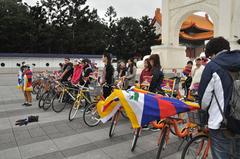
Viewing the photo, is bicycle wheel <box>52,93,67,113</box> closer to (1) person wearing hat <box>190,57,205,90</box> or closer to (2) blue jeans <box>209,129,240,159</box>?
(1) person wearing hat <box>190,57,205,90</box>

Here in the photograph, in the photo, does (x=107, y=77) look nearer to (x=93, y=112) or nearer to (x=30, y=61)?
(x=93, y=112)

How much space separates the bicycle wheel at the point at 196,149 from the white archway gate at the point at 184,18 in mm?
14594

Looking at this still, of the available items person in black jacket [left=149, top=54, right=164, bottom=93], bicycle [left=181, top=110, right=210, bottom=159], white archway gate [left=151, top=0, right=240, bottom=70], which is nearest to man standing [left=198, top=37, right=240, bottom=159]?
bicycle [left=181, top=110, right=210, bottom=159]

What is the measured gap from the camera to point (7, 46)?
29.1m

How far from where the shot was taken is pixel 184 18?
20906mm

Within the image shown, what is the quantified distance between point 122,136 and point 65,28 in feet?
99.3

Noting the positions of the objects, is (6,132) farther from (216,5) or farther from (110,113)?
(216,5)

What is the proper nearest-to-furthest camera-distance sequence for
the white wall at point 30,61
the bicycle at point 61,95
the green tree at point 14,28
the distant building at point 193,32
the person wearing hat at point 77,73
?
the bicycle at point 61,95 < the person wearing hat at point 77,73 < the white wall at point 30,61 < the green tree at point 14,28 < the distant building at point 193,32

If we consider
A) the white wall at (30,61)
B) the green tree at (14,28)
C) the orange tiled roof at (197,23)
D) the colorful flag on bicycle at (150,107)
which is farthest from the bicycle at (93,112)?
the orange tiled roof at (197,23)

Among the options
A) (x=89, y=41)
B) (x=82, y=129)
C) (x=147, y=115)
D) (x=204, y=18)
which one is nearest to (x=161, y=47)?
(x=89, y=41)

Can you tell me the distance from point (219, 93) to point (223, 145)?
605 mm

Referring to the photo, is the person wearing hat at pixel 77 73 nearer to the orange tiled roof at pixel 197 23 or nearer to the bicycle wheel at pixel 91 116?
the bicycle wheel at pixel 91 116

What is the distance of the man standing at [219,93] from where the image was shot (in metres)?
2.22

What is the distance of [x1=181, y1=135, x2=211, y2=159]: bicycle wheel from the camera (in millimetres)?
2912
